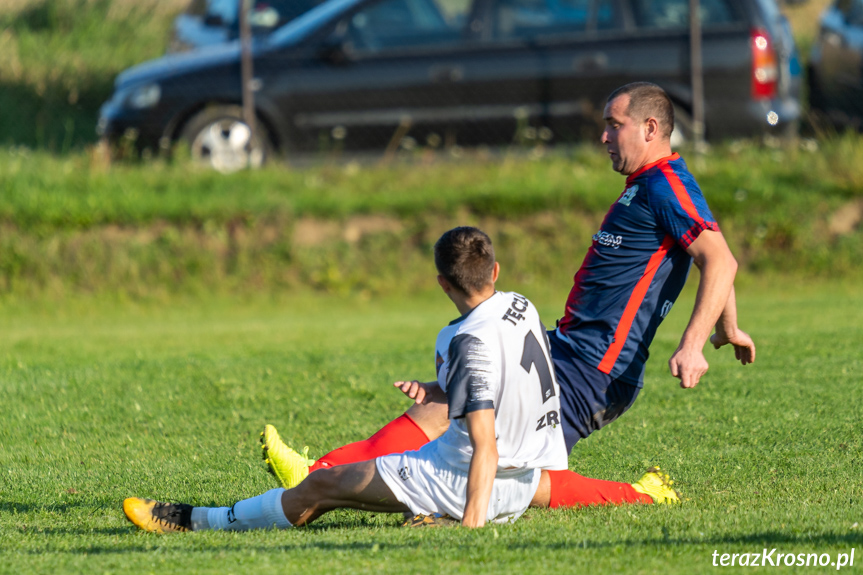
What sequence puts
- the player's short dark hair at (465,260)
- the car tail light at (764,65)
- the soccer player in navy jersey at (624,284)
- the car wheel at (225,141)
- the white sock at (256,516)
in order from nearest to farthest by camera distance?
the player's short dark hair at (465,260) < the white sock at (256,516) < the soccer player in navy jersey at (624,284) < the car tail light at (764,65) < the car wheel at (225,141)

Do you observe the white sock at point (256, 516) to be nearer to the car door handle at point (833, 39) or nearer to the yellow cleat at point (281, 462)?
the yellow cleat at point (281, 462)

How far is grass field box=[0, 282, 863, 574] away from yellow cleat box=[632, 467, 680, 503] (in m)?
0.12

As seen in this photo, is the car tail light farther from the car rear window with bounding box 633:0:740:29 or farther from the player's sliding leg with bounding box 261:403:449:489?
the player's sliding leg with bounding box 261:403:449:489

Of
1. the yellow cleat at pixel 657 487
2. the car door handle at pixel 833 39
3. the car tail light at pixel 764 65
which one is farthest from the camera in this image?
the car door handle at pixel 833 39

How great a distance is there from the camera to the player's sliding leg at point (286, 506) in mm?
3908

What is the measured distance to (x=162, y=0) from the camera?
20578 mm

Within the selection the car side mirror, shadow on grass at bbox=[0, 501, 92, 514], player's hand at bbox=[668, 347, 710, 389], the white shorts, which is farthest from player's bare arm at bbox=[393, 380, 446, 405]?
the car side mirror

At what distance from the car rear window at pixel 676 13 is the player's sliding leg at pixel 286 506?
29.3 ft

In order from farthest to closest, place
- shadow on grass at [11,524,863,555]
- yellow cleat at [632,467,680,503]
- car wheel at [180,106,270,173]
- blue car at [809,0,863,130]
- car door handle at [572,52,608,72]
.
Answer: blue car at [809,0,863,130], car wheel at [180,106,270,173], car door handle at [572,52,608,72], yellow cleat at [632,467,680,503], shadow on grass at [11,524,863,555]

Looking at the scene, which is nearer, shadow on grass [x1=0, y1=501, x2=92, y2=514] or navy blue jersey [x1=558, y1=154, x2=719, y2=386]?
navy blue jersey [x1=558, y1=154, x2=719, y2=386]

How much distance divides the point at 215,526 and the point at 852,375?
4089 millimetres

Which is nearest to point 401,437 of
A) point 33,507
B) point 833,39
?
point 33,507

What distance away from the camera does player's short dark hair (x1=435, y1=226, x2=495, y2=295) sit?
3.80 m

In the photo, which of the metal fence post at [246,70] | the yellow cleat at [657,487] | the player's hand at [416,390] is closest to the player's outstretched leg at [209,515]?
the player's hand at [416,390]
